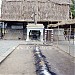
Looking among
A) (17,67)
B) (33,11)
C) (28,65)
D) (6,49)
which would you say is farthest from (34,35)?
(17,67)

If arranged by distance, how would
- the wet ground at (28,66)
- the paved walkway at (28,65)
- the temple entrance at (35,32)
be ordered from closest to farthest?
the wet ground at (28,66) → the paved walkway at (28,65) → the temple entrance at (35,32)

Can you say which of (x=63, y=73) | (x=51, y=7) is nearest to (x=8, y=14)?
(x=51, y=7)

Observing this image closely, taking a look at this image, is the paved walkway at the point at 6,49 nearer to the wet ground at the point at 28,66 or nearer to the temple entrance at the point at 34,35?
the wet ground at the point at 28,66

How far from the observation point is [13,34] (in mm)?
51094

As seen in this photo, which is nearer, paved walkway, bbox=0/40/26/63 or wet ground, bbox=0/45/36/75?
wet ground, bbox=0/45/36/75

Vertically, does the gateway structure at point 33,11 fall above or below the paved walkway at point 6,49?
above

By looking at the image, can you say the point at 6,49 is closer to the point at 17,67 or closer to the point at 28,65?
the point at 28,65

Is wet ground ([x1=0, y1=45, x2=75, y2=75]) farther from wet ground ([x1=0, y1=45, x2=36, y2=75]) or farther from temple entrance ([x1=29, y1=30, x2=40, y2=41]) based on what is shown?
temple entrance ([x1=29, y1=30, x2=40, y2=41])

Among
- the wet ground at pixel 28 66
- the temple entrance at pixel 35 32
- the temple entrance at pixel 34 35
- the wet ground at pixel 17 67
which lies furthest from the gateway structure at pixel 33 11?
the wet ground at pixel 17 67

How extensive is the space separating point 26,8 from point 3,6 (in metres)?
4.42

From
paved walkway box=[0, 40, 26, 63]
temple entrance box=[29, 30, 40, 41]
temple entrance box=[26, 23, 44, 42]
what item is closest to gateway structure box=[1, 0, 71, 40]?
temple entrance box=[29, 30, 40, 41]

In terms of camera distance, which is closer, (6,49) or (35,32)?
(6,49)

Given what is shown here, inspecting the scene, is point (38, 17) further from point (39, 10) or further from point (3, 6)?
point (3, 6)

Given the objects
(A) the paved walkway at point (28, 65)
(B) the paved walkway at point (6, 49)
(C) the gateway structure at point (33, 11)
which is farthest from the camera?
(C) the gateway structure at point (33, 11)
